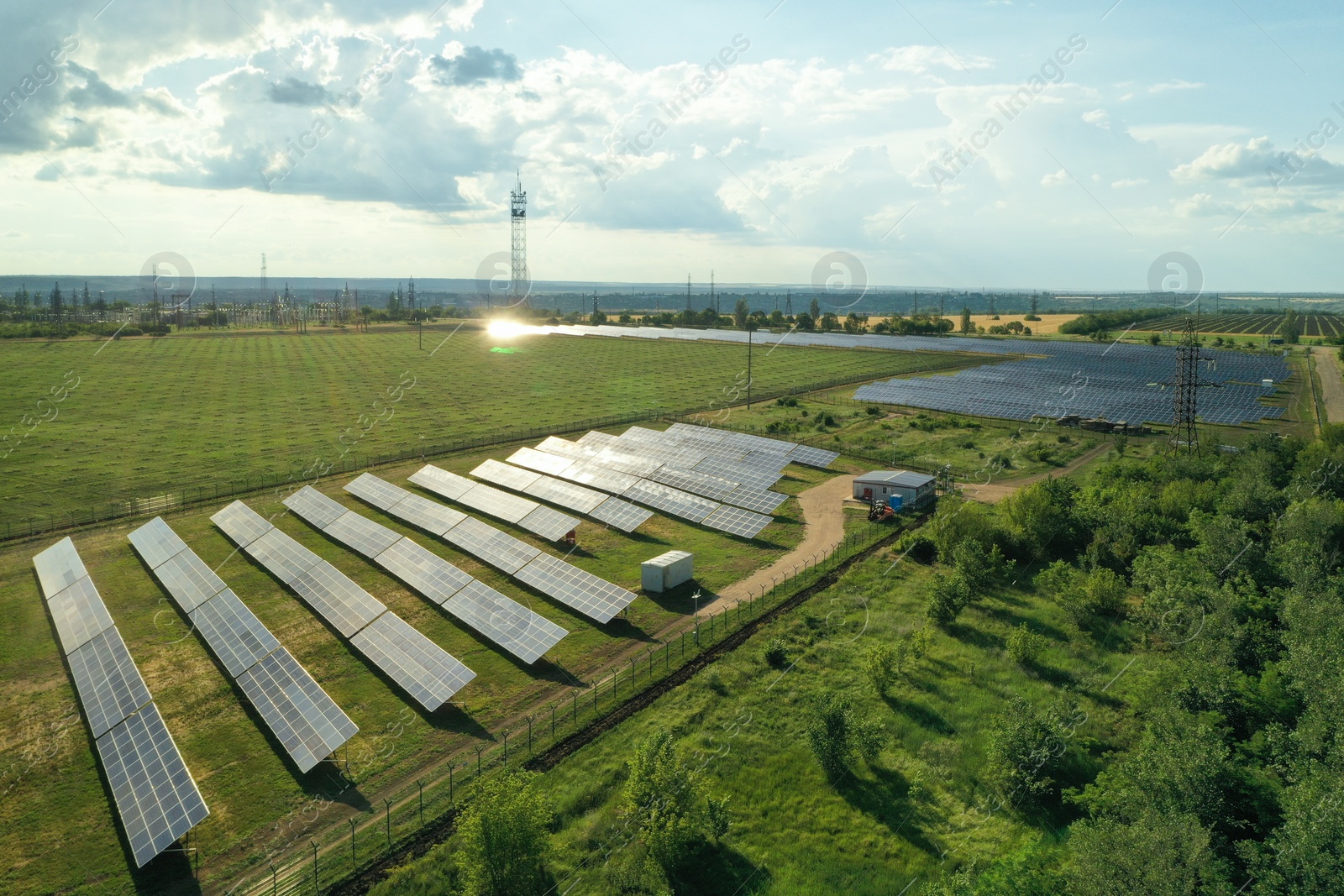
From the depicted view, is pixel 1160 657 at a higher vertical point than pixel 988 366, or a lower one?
lower

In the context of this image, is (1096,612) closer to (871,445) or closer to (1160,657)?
(1160,657)

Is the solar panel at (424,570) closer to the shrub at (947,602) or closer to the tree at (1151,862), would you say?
the shrub at (947,602)

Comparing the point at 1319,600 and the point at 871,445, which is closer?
the point at 1319,600

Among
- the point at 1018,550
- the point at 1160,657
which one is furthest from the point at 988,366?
the point at 1160,657

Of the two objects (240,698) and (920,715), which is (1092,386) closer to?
(920,715)

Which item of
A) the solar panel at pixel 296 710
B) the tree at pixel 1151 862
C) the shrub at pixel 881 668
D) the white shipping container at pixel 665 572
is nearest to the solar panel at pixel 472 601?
the white shipping container at pixel 665 572

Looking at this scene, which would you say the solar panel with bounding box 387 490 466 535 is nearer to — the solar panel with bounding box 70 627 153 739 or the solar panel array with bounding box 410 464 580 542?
the solar panel array with bounding box 410 464 580 542
